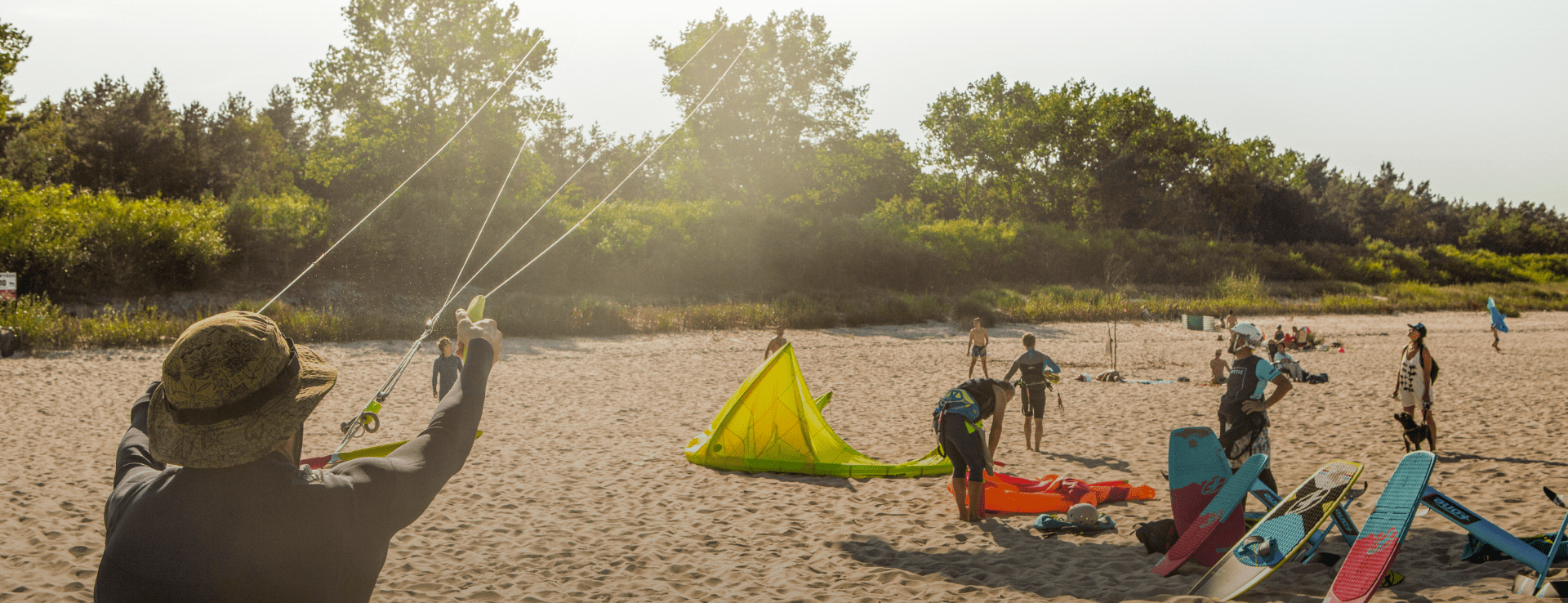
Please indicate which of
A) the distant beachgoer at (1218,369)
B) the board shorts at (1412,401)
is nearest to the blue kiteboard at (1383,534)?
the board shorts at (1412,401)

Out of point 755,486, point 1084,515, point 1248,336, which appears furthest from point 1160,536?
point 755,486

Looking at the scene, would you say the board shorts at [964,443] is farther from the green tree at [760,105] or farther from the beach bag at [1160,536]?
the green tree at [760,105]

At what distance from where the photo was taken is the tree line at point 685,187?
2630 centimetres

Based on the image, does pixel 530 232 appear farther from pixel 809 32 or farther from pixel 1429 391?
pixel 1429 391

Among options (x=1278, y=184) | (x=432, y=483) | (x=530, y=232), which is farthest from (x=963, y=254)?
(x=432, y=483)

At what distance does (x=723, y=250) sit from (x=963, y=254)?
1192cm

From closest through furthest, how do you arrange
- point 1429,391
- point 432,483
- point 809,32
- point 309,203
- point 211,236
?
point 432,483 < point 1429,391 < point 211,236 < point 309,203 < point 809,32

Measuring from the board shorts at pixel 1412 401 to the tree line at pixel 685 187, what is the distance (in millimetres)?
9300

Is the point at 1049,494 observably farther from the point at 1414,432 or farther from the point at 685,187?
the point at 685,187

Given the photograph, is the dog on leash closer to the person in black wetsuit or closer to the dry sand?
the dry sand

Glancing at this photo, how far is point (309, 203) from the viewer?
30.7 metres

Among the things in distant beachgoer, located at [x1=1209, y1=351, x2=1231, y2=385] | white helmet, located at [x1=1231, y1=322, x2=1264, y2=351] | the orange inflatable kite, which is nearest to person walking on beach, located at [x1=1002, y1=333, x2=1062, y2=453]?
the orange inflatable kite

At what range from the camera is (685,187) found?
4222 centimetres

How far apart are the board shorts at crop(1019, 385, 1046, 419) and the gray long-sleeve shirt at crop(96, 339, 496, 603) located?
9.47 m
